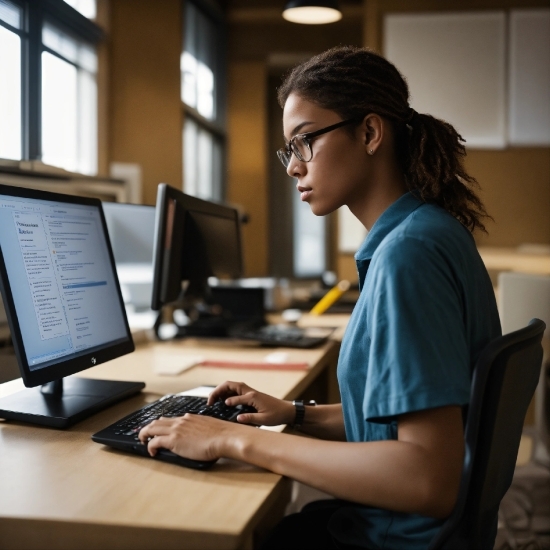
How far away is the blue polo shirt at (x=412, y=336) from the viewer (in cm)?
93

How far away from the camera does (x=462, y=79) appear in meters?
5.06

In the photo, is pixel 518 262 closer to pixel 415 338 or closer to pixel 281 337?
pixel 281 337

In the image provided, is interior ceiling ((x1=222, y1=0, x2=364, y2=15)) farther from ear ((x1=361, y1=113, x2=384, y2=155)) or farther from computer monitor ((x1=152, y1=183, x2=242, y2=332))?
ear ((x1=361, y1=113, x2=384, y2=155))

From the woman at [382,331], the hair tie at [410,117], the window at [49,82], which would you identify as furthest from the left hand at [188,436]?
the window at [49,82]

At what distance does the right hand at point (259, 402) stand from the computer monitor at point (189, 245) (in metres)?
0.79

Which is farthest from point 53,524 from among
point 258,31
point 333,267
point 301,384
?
point 333,267

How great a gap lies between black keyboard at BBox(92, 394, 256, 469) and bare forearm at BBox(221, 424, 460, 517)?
15cm

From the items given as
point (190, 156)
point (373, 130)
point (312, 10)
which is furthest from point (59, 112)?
point (373, 130)

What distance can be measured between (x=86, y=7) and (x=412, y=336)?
398 centimetres

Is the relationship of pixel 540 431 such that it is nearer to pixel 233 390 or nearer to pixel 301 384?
pixel 301 384

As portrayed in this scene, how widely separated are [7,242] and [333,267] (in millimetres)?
7024

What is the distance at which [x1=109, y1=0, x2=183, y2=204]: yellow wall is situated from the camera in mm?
4699

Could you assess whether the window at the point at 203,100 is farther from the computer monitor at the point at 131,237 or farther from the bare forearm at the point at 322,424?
the bare forearm at the point at 322,424

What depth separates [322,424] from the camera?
1419 mm
